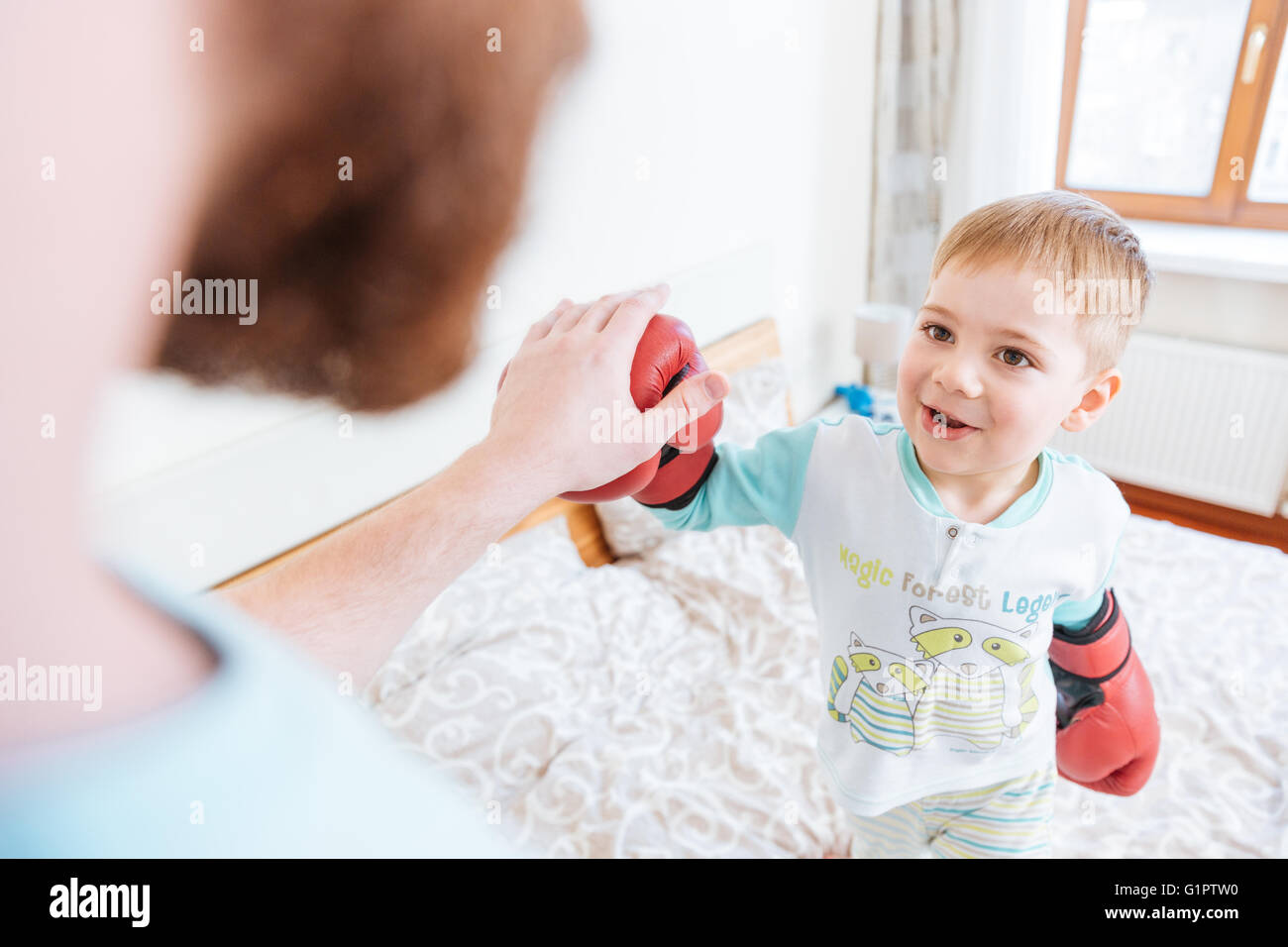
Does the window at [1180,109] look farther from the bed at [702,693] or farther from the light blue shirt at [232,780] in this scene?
the light blue shirt at [232,780]

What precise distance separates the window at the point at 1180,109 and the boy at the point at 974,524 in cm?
248

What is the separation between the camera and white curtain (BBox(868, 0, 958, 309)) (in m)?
2.72

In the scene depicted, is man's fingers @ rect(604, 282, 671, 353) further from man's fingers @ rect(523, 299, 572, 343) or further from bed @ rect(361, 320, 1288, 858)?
bed @ rect(361, 320, 1288, 858)

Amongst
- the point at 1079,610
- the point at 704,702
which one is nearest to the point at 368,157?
→ the point at 1079,610

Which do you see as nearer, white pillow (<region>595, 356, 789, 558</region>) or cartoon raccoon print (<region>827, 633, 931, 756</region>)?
cartoon raccoon print (<region>827, 633, 931, 756</region>)

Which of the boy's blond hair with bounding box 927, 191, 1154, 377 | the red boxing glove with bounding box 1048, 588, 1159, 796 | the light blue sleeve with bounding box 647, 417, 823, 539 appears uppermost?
the boy's blond hair with bounding box 927, 191, 1154, 377

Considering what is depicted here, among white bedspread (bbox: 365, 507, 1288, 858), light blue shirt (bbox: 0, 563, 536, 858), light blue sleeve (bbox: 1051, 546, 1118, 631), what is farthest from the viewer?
white bedspread (bbox: 365, 507, 1288, 858)

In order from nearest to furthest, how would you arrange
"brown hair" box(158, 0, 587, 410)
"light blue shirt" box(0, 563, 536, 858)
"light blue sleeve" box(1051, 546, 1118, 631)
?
"light blue shirt" box(0, 563, 536, 858) → "brown hair" box(158, 0, 587, 410) → "light blue sleeve" box(1051, 546, 1118, 631)

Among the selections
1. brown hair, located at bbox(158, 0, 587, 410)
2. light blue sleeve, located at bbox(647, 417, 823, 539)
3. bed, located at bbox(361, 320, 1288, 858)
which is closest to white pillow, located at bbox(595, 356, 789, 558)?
bed, located at bbox(361, 320, 1288, 858)

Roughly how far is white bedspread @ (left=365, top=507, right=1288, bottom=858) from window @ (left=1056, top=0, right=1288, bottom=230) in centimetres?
150

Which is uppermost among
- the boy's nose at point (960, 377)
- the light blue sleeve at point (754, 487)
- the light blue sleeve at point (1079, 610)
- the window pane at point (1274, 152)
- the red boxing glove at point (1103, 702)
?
the window pane at point (1274, 152)

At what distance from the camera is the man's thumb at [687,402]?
0.84m

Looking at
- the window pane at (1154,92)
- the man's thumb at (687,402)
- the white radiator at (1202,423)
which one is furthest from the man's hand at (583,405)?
the window pane at (1154,92)

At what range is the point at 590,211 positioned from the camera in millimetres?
1924
